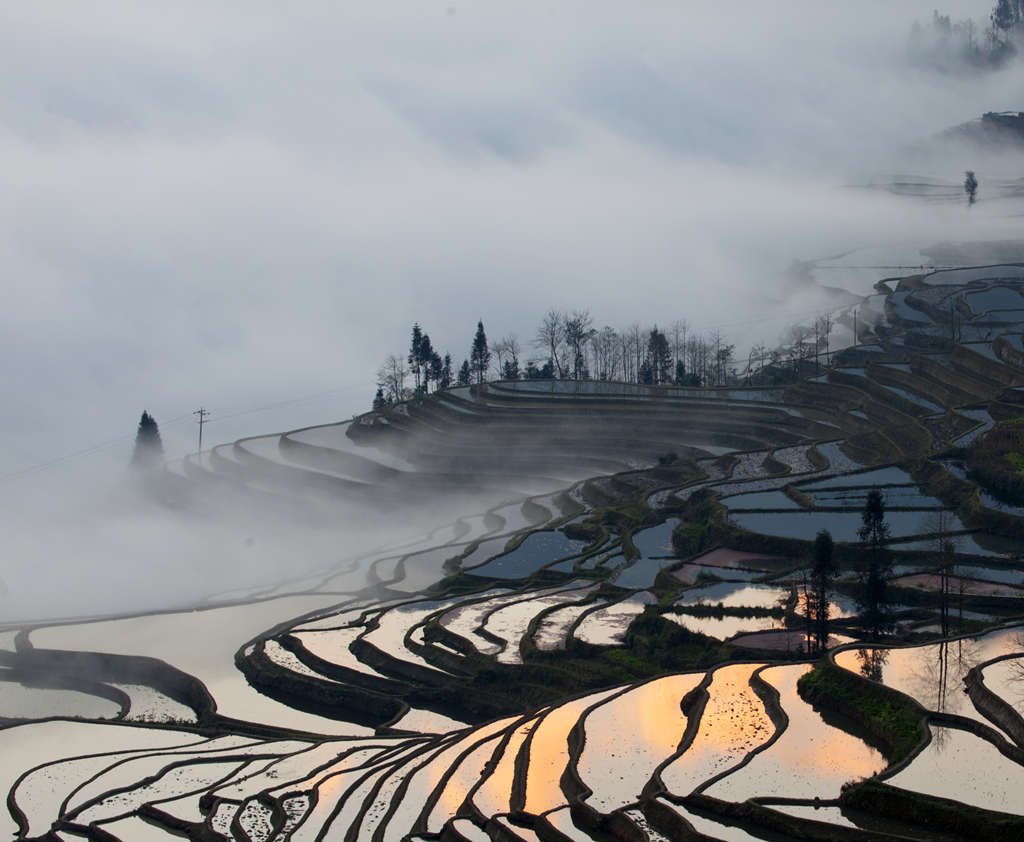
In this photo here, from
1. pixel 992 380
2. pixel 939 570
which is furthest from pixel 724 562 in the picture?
pixel 992 380

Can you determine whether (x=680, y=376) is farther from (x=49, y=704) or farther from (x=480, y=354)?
(x=49, y=704)

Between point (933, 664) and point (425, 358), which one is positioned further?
point (425, 358)

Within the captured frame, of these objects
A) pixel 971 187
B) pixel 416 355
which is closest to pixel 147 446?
pixel 416 355

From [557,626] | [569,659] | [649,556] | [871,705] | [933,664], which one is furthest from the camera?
[649,556]

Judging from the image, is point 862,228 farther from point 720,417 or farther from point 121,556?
point 121,556

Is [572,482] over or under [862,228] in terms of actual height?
under

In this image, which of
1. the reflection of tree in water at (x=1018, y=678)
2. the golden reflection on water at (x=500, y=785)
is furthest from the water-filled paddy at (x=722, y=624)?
the golden reflection on water at (x=500, y=785)
